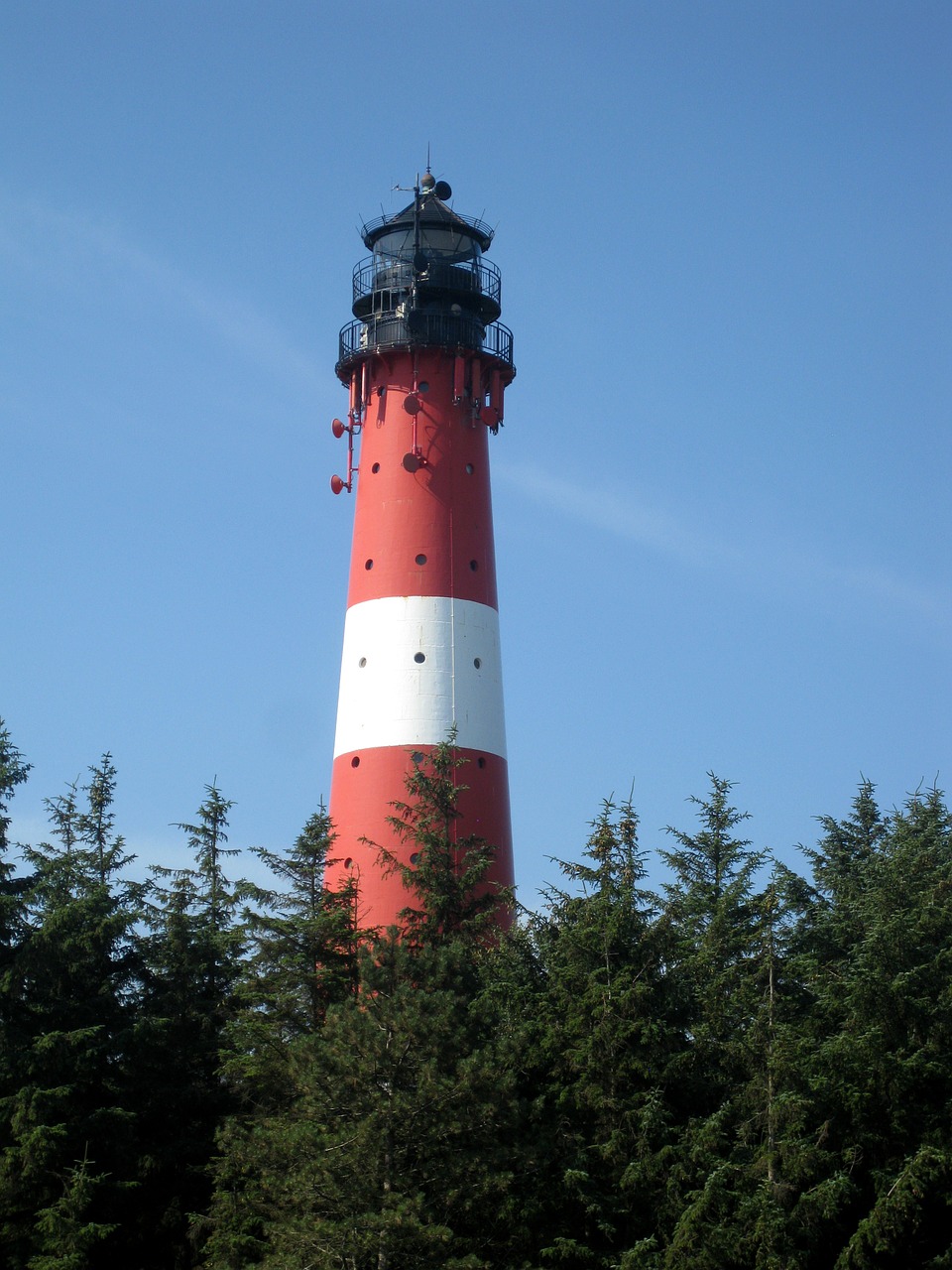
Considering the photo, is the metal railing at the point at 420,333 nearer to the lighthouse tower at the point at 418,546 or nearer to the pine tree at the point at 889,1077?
the lighthouse tower at the point at 418,546

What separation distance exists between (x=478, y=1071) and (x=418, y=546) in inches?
660

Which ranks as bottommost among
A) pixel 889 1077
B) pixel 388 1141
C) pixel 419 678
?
pixel 388 1141

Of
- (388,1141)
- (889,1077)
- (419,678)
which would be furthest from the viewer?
(419,678)

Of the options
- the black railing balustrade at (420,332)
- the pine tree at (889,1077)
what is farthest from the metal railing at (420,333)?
the pine tree at (889,1077)

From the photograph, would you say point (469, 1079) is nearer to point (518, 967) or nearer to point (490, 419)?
point (518, 967)

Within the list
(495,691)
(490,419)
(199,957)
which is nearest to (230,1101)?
(199,957)

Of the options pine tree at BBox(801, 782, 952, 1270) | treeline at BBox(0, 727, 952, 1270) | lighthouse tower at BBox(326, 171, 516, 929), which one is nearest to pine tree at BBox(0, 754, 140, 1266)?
treeline at BBox(0, 727, 952, 1270)

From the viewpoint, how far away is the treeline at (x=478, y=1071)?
29469 mm

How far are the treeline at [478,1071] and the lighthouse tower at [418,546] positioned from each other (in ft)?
9.66

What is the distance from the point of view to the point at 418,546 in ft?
143

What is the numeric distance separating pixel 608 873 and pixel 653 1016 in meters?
3.02

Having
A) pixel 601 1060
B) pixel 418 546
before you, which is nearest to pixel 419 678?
pixel 418 546

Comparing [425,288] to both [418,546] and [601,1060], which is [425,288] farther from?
[601,1060]

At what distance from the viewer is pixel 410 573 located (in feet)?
142
